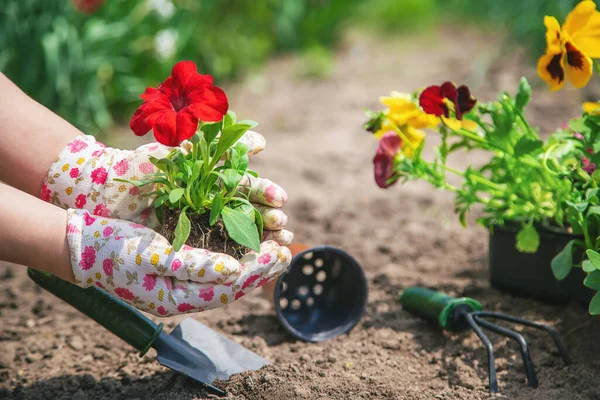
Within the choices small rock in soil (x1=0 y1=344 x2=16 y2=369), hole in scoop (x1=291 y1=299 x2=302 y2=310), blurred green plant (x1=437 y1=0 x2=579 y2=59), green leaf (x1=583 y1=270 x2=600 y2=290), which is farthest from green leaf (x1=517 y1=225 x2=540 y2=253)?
blurred green plant (x1=437 y1=0 x2=579 y2=59)

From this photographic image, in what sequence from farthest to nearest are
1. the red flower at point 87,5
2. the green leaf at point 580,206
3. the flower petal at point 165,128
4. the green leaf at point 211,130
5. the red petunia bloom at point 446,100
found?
the red flower at point 87,5 < the red petunia bloom at point 446,100 < the green leaf at point 580,206 < the green leaf at point 211,130 < the flower petal at point 165,128

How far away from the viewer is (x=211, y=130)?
1.29 m

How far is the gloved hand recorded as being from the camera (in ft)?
4.06

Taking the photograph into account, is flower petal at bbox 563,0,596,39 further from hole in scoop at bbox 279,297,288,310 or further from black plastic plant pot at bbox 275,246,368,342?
hole in scoop at bbox 279,297,288,310

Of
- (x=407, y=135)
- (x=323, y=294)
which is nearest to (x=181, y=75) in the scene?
(x=407, y=135)

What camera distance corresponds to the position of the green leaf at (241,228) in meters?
1.23

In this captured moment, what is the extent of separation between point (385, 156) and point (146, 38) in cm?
251

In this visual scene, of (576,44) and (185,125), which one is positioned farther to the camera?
(576,44)

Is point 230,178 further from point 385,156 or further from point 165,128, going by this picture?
point 385,156

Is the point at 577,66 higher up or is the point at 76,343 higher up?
the point at 577,66

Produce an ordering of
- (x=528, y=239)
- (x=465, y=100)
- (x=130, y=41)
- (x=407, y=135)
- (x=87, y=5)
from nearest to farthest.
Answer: (x=465, y=100), (x=528, y=239), (x=407, y=135), (x=87, y=5), (x=130, y=41)

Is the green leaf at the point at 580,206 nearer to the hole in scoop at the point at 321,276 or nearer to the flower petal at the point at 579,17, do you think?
the flower petal at the point at 579,17

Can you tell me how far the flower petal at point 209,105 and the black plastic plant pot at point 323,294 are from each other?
2.10 feet

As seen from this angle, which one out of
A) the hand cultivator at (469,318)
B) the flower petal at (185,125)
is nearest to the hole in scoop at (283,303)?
the hand cultivator at (469,318)
